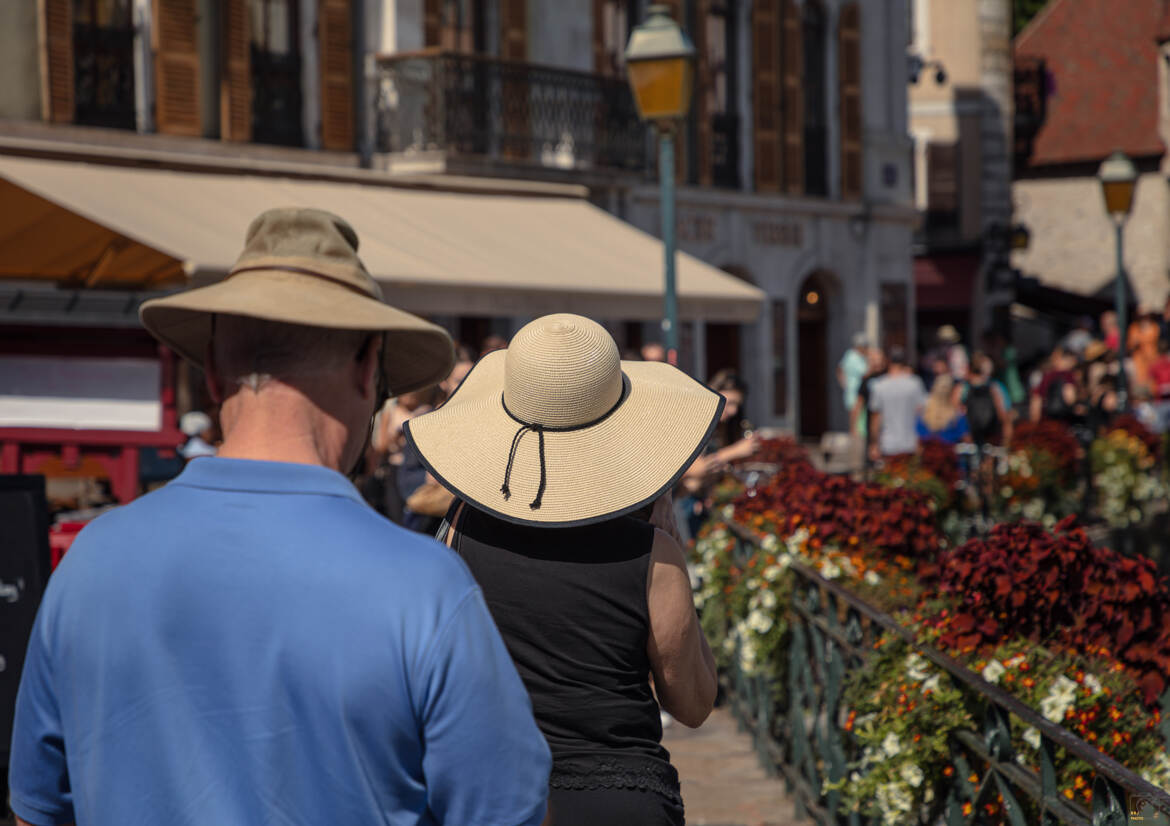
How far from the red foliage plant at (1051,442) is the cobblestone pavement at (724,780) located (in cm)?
672

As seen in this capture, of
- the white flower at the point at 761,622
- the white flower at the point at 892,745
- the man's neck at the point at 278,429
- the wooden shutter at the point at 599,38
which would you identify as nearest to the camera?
the man's neck at the point at 278,429

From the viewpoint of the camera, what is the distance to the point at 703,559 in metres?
8.25

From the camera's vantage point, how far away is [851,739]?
17.4ft

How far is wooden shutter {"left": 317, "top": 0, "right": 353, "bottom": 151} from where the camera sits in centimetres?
1767

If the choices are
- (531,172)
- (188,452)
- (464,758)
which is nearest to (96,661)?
(464,758)

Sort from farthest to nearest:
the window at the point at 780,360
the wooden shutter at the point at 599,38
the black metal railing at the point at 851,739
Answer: the window at the point at 780,360 < the wooden shutter at the point at 599,38 < the black metal railing at the point at 851,739

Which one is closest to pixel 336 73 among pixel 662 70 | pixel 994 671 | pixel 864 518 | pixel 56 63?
pixel 56 63

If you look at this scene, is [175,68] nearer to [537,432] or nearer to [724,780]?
[724,780]

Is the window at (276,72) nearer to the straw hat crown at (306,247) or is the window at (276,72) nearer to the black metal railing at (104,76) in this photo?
the black metal railing at (104,76)

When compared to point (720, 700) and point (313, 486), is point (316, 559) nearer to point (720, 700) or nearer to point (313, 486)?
point (313, 486)

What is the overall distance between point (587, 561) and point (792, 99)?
22.7 meters

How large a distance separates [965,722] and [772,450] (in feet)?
20.0

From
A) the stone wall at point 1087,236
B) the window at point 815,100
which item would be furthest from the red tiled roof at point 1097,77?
the window at point 815,100

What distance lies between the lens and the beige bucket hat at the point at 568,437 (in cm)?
280
